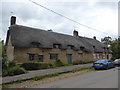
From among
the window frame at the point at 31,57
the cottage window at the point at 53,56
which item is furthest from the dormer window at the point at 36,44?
the cottage window at the point at 53,56

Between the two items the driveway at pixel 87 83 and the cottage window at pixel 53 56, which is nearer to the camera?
the driveway at pixel 87 83

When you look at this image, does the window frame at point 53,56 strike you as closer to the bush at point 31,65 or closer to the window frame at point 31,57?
the window frame at point 31,57

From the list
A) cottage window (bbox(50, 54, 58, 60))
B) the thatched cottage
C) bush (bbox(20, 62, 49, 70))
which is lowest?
bush (bbox(20, 62, 49, 70))

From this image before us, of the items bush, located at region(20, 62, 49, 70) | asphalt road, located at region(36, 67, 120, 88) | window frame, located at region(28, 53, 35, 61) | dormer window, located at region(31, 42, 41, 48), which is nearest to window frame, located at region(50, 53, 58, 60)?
dormer window, located at region(31, 42, 41, 48)

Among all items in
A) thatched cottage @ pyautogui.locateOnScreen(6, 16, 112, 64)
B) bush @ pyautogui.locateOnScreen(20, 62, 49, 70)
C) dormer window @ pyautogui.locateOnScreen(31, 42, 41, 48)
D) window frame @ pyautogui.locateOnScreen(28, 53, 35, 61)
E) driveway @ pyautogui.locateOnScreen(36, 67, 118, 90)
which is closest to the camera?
driveway @ pyautogui.locateOnScreen(36, 67, 118, 90)

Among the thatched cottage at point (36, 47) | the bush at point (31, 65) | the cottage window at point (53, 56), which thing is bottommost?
the bush at point (31, 65)

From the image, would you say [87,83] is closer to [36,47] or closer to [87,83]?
[87,83]

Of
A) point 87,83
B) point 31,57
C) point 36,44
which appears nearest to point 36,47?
point 36,44

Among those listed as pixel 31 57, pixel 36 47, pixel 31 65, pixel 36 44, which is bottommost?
pixel 31 65

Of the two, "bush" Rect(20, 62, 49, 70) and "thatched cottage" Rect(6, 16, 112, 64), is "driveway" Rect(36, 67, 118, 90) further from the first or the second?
"thatched cottage" Rect(6, 16, 112, 64)

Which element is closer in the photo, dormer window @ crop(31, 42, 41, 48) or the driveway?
the driveway

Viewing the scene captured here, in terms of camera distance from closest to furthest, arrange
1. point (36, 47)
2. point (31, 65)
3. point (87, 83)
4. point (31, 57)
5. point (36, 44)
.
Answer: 1. point (87, 83)
2. point (31, 65)
3. point (31, 57)
4. point (36, 47)
5. point (36, 44)

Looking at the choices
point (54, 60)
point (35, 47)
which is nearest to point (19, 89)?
point (35, 47)

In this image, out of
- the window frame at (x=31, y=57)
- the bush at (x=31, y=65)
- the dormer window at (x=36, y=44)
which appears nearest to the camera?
the bush at (x=31, y=65)
